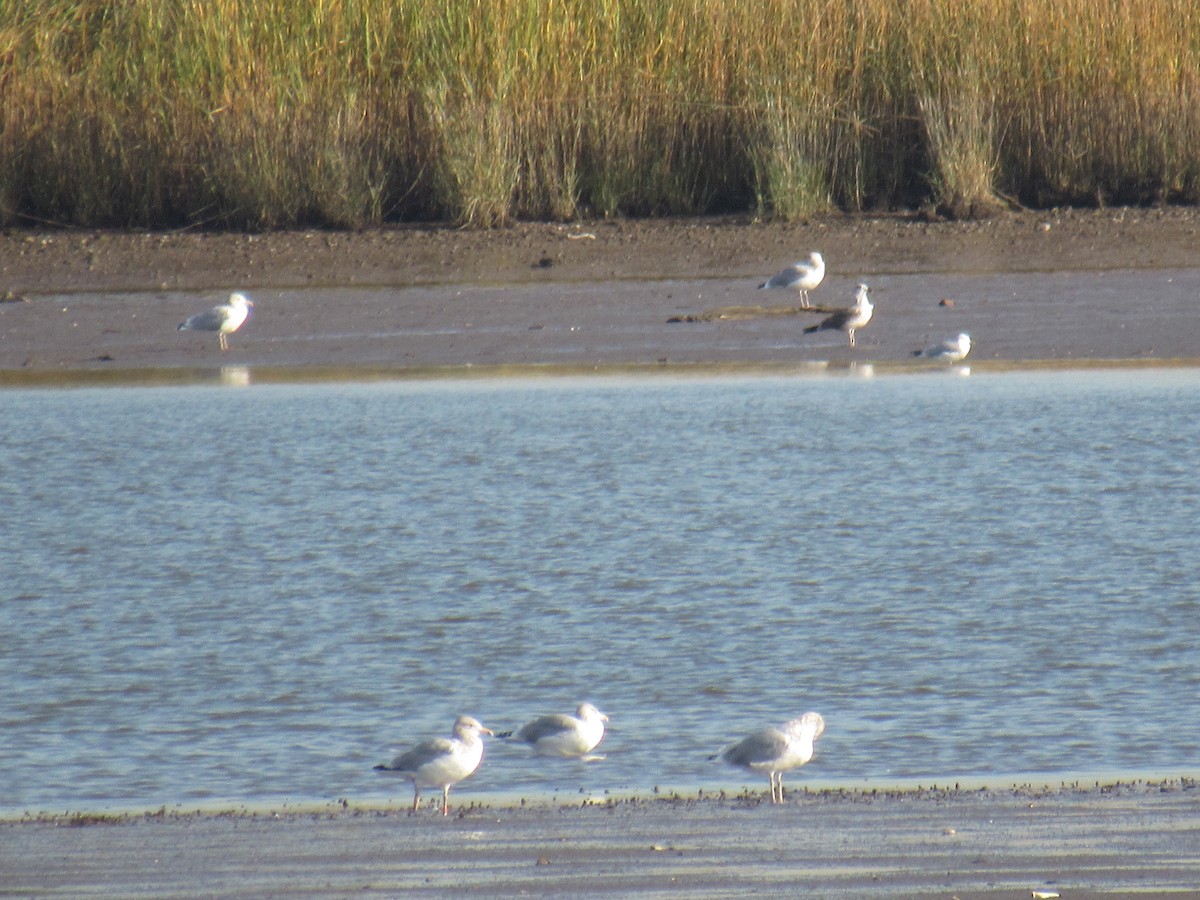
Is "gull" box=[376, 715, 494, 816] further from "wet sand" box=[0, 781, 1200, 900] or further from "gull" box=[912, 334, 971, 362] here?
"gull" box=[912, 334, 971, 362]

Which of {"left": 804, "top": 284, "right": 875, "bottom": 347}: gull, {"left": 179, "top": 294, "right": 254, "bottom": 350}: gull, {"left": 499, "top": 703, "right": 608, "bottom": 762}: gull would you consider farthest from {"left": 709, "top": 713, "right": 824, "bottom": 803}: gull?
{"left": 179, "top": 294, "right": 254, "bottom": 350}: gull

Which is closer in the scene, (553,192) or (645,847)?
(645,847)

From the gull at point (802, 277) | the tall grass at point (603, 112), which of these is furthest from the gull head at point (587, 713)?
the tall grass at point (603, 112)

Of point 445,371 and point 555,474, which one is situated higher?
point 445,371

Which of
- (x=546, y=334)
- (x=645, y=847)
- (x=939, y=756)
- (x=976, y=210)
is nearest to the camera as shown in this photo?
(x=645, y=847)

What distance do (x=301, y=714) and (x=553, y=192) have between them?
33.2ft

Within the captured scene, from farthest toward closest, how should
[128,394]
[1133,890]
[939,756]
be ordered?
[128,394], [939,756], [1133,890]

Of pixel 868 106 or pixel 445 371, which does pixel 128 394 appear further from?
pixel 868 106

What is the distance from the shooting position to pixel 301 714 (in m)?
5.77

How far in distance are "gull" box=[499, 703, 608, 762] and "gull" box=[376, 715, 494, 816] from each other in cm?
22

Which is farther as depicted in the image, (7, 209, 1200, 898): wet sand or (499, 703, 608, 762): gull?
(499, 703, 608, 762): gull

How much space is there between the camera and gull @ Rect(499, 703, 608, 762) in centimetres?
511

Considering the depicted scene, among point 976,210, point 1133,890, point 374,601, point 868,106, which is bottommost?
point 1133,890

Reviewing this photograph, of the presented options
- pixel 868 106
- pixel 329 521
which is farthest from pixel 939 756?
pixel 868 106
